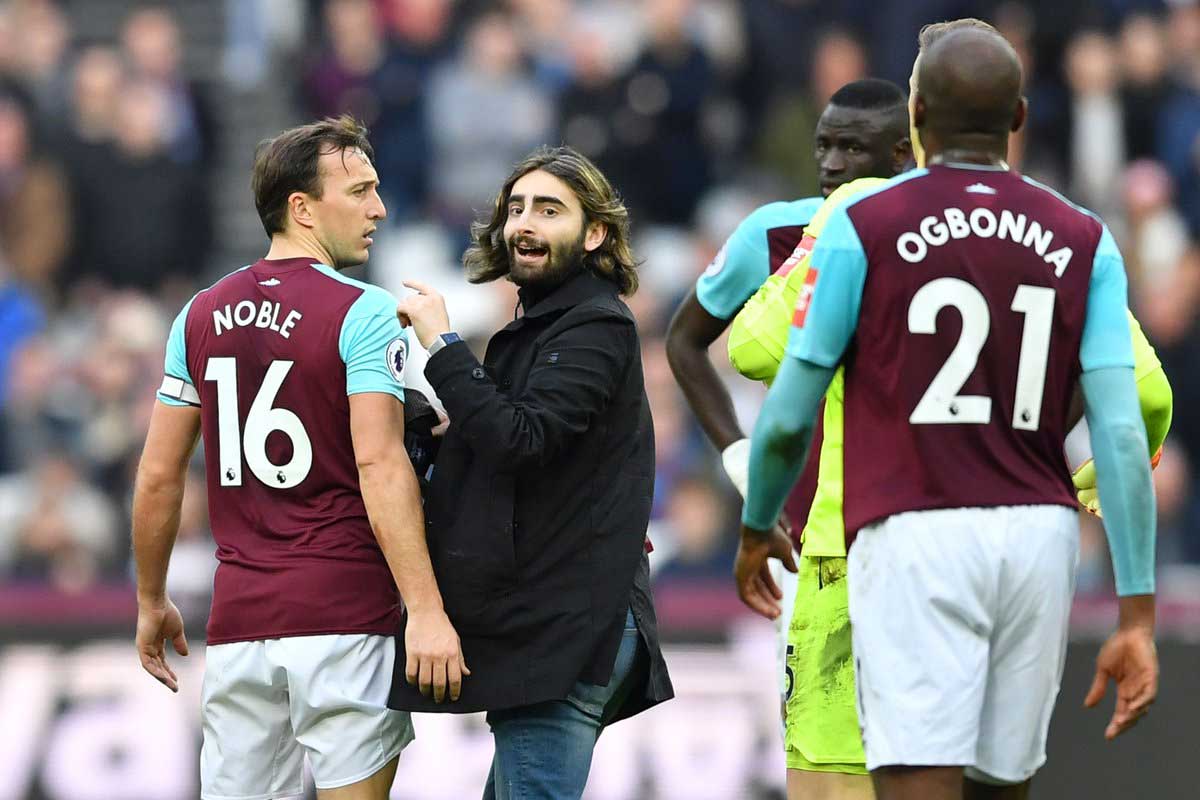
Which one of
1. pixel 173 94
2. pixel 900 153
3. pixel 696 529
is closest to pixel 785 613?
pixel 900 153

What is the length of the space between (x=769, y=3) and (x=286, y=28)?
13.0ft

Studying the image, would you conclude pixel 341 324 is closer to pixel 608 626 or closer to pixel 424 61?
pixel 608 626

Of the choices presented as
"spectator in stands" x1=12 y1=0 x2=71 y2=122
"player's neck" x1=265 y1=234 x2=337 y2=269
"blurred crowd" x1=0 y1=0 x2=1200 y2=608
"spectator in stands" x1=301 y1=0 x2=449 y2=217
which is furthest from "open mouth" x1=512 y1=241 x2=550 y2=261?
"spectator in stands" x1=12 y1=0 x2=71 y2=122

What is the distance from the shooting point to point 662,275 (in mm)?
12867

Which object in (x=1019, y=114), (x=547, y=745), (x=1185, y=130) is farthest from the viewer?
(x=1185, y=130)

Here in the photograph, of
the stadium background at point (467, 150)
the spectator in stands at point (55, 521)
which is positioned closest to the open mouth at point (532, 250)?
the stadium background at point (467, 150)

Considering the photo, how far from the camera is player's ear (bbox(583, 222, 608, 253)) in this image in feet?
16.8

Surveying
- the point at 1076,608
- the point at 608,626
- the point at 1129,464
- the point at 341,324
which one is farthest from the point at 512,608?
the point at 1076,608

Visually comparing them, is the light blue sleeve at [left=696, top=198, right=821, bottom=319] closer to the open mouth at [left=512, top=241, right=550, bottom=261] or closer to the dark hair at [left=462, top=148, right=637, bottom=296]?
the dark hair at [left=462, top=148, right=637, bottom=296]

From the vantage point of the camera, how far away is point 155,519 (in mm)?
5219

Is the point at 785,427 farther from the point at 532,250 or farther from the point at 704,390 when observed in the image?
the point at 704,390

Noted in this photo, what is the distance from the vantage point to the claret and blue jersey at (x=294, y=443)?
16.2ft

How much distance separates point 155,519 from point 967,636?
2.39 metres

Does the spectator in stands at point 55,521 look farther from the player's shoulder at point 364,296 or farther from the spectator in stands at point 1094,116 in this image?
the spectator in stands at point 1094,116
